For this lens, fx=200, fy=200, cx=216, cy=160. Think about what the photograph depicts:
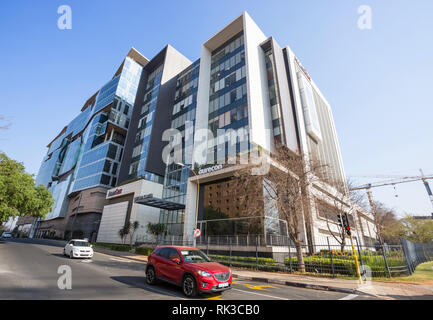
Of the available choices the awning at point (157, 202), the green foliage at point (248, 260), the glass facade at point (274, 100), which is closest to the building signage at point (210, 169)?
the awning at point (157, 202)

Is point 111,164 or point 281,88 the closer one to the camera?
point 281,88

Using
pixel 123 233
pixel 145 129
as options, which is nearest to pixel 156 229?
pixel 123 233

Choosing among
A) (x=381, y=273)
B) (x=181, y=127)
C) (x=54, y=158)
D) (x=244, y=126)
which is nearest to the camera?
(x=381, y=273)

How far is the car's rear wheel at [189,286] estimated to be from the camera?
22.0ft

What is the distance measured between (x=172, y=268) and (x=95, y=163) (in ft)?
193

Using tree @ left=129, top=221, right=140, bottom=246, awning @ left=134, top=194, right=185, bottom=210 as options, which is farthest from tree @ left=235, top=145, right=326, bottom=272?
tree @ left=129, top=221, right=140, bottom=246

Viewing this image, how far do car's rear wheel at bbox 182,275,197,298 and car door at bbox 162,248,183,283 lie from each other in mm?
350

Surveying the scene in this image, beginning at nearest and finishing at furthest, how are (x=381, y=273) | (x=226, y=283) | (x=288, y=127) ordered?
(x=226, y=283), (x=381, y=273), (x=288, y=127)

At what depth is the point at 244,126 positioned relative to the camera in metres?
28.3

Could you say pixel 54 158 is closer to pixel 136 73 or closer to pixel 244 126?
pixel 136 73

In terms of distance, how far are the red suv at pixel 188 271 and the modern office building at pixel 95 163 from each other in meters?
46.2
